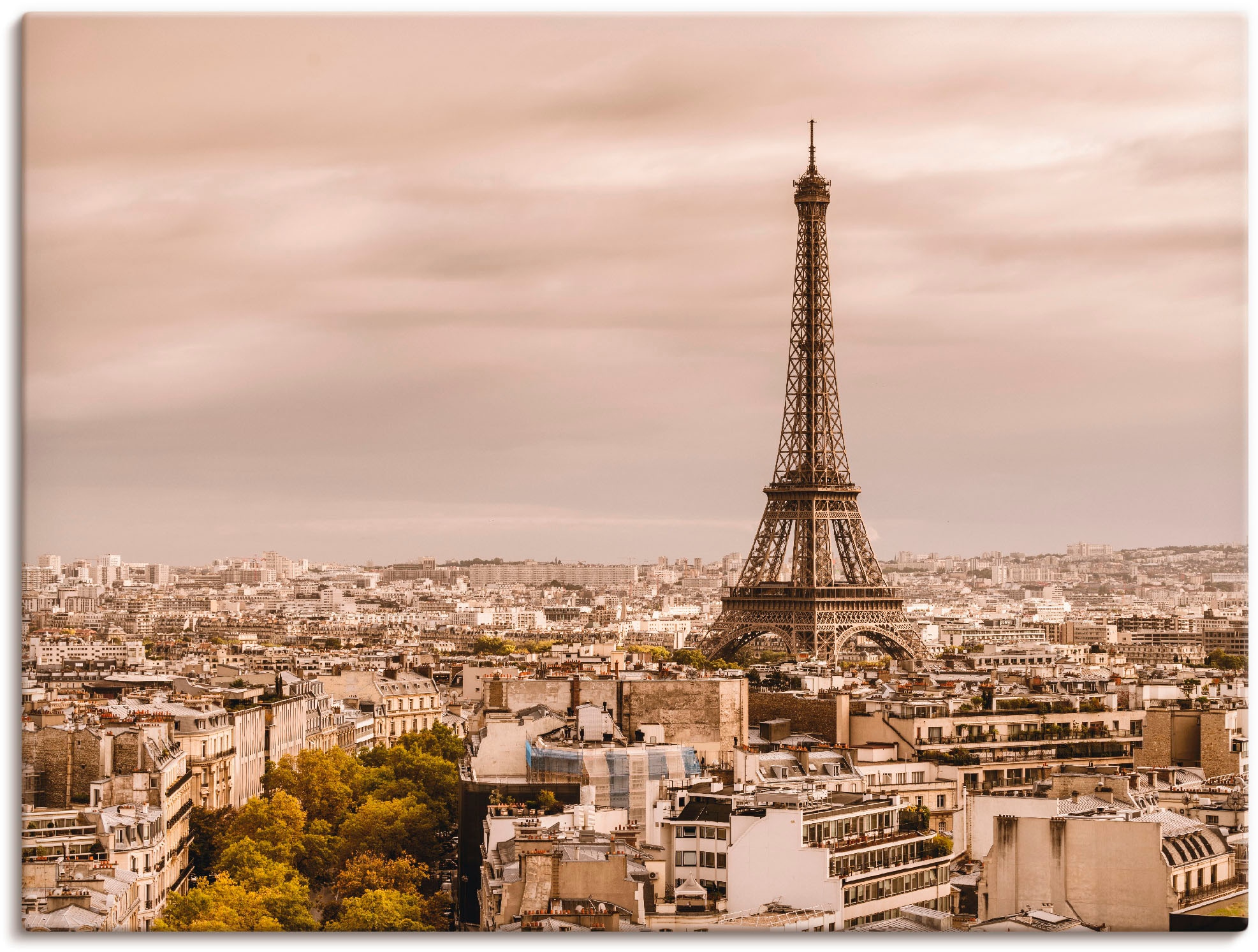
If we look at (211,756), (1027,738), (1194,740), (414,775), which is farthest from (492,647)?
(1194,740)

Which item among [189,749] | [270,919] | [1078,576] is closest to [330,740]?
[189,749]

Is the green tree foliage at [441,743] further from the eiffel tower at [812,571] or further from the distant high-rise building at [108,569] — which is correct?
the eiffel tower at [812,571]

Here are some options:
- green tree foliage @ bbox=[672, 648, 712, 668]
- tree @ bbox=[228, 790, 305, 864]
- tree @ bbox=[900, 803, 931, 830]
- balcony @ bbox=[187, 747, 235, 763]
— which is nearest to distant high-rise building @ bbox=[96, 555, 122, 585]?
balcony @ bbox=[187, 747, 235, 763]

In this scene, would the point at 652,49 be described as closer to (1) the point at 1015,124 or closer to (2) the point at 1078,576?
(1) the point at 1015,124

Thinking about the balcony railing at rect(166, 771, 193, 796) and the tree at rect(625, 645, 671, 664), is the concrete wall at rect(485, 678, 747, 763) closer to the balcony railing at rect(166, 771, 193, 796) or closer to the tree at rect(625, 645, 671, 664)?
the balcony railing at rect(166, 771, 193, 796)

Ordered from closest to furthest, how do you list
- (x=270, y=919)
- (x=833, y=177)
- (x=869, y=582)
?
(x=270, y=919) → (x=833, y=177) → (x=869, y=582)

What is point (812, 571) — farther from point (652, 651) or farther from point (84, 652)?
point (84, 652)
